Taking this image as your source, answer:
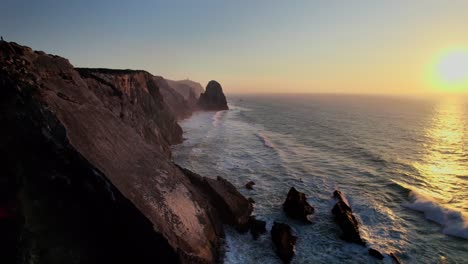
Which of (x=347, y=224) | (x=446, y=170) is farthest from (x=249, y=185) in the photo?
(x=446, y=170)

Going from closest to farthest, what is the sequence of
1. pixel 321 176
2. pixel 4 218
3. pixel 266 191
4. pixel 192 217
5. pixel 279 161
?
pixel 4 218 < pixel 192 217 < pixel 266 191 < pixel 321 176 < pixel 279 161

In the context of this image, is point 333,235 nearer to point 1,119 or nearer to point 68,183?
point 68,183

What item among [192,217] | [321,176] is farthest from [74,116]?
[321,176]

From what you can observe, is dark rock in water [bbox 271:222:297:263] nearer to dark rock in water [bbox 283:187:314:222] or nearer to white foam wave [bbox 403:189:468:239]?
dark rock in water [bbox 283:187:314:222]

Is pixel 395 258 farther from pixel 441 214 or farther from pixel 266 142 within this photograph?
pixel 266 142

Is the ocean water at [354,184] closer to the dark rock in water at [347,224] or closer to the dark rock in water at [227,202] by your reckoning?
the dark rock in water at [347,224]

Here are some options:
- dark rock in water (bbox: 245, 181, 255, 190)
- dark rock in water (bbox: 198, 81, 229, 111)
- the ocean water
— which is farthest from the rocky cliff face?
dark rock in water (bbox: 198, 81, 229, 111)
